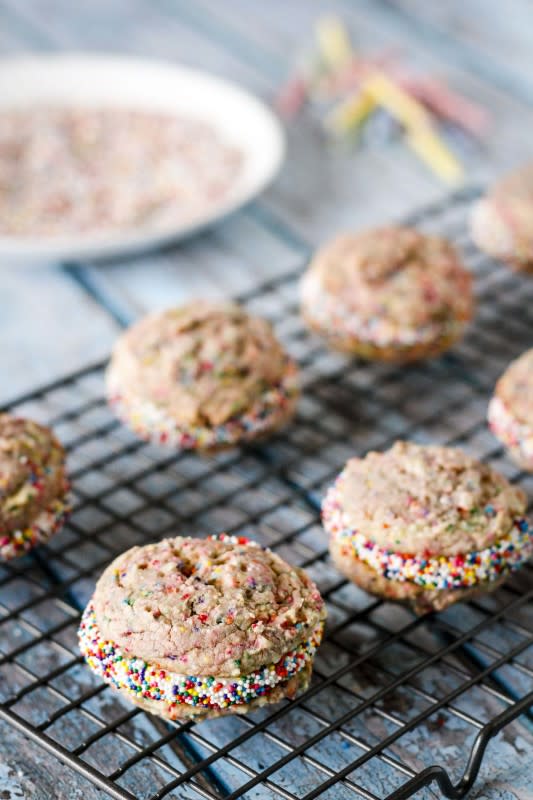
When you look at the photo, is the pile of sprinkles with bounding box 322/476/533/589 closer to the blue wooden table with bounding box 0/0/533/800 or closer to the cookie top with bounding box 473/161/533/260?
the blue wooden table with bounding box 0/0/533/800

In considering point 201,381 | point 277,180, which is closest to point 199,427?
point 201,381

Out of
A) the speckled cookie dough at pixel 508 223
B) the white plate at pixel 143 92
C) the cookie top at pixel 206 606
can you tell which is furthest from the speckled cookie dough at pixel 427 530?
the white plate at pixel 143 92

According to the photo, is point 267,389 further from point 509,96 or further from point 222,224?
point 509,96

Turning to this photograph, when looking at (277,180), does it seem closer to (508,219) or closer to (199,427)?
(508,219)

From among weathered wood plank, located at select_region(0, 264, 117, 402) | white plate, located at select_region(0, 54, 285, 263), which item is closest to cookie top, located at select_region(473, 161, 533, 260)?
white plate, located at select_region(0, 54, 285, 263)

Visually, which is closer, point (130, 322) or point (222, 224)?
point (130, 322)

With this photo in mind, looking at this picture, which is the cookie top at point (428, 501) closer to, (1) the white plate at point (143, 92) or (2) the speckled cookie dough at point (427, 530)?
(2) the speckled cookie dough at point (427, 530)

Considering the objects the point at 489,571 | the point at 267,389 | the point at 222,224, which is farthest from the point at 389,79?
the point at 489,571
